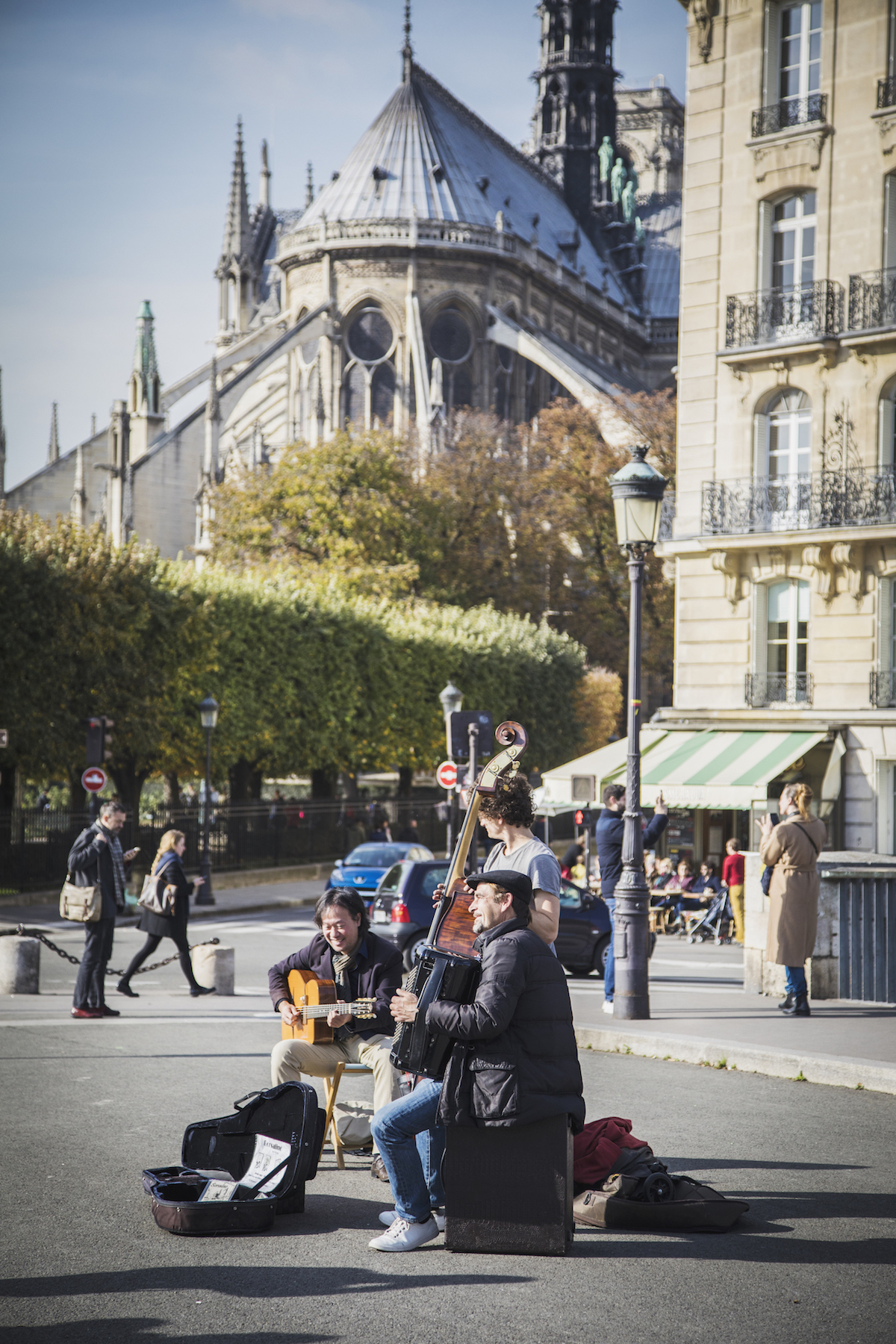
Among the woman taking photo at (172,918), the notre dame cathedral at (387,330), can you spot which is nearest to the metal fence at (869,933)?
the woman taking photo at (172,918)

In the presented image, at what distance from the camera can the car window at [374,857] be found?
79.5ft

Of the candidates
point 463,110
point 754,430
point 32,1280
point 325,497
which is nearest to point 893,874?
point 32,1280

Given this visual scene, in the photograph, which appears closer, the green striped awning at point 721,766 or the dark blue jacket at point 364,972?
the dark blue jacket at point 364,972

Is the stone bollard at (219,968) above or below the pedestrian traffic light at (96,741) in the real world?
below

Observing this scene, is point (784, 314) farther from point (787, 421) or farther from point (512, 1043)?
point (512, 1043)

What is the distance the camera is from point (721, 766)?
72.5 feet

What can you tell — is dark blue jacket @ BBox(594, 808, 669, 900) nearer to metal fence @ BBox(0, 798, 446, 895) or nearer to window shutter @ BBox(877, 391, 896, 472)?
window shutter @ BBox(877, 391, 896, 472)

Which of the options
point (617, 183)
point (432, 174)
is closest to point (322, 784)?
point (432, 174)

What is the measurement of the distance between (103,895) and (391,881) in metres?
6.67

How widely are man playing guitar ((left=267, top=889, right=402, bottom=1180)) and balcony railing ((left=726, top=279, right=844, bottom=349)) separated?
17.9 metres

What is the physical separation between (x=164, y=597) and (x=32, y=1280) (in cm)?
2526

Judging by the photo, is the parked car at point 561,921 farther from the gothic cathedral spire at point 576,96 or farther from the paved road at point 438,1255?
the gothic cathedral spire at point 576,96

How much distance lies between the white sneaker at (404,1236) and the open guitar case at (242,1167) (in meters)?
0.49

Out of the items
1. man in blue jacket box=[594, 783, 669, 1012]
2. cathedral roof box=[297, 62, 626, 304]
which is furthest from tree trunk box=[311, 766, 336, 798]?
cathedral roof box=[297, 62, 626, 304]
